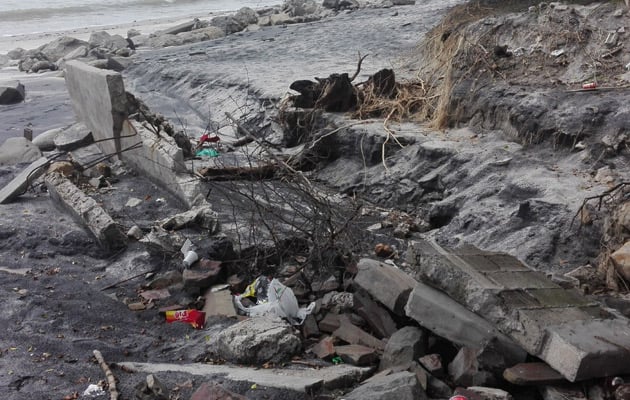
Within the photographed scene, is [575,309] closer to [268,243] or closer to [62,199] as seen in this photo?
[268,243]

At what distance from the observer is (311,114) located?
31.0 ft

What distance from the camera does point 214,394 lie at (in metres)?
3.32

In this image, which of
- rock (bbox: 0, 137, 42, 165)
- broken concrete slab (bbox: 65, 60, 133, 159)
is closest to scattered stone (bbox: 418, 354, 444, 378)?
broken concrete slab (bbox: 65, 60, 133, 159)

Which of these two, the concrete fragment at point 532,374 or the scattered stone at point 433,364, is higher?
the concrete fragment at point 532,374

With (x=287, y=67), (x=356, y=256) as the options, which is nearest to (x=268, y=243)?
(x=356, y=256)

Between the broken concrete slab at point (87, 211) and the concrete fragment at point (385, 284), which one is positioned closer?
the concrete fragment at point (385, 284)

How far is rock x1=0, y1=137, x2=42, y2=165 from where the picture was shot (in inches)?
389

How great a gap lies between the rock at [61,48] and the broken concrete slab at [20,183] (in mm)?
12167

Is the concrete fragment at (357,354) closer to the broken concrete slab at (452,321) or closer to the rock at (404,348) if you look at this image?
the rock at (404,348)

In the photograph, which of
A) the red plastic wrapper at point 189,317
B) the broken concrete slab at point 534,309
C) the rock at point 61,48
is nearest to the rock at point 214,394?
the broken concrete slab at point 534,309

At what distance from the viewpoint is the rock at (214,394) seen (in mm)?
3289

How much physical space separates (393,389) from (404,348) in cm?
59

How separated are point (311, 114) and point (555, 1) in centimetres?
377

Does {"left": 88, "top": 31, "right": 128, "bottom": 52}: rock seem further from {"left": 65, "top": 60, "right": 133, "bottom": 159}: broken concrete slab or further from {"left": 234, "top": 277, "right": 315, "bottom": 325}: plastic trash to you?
{"left": 234, "top": 277, "right": 315, "bottom": 325}: plastic trash
